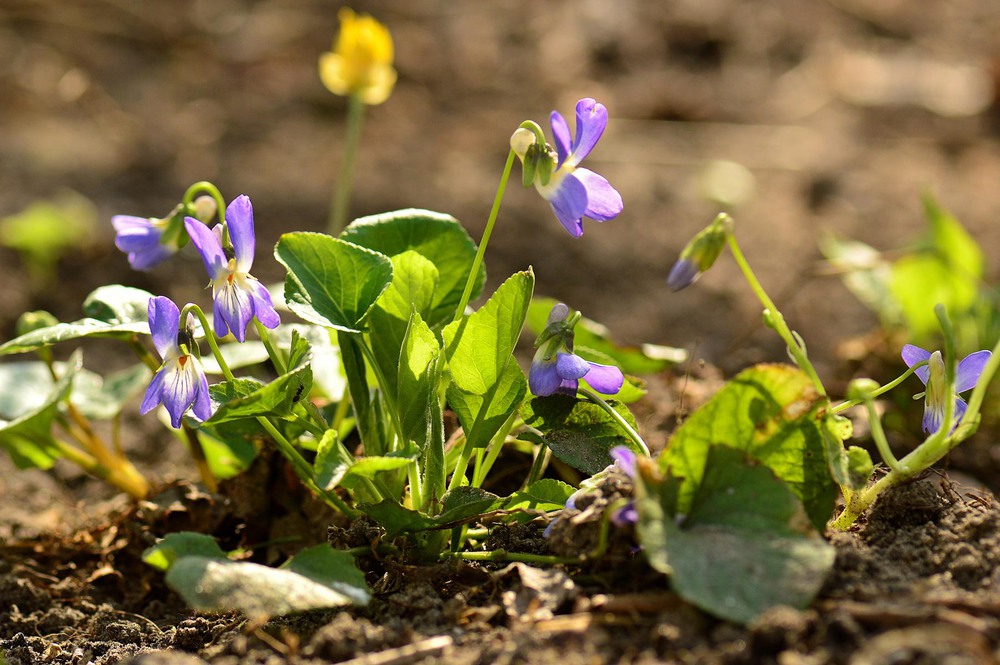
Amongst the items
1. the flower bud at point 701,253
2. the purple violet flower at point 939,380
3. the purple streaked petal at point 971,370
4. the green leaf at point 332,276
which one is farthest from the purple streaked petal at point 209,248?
the purple streaked petal at point 971,370

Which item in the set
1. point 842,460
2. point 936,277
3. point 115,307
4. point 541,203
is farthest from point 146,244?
point 541,203

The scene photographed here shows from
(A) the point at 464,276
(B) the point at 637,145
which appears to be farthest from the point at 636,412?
(B) the point at 637,145

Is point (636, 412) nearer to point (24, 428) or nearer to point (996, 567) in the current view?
point (996, 567)

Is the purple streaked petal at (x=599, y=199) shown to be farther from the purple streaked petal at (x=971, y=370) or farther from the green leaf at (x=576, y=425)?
the purple streaked petal at (x=971, y=370)

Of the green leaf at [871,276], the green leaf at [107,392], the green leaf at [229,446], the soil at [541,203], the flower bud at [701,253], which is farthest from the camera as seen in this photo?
the green leaf at [871,276]

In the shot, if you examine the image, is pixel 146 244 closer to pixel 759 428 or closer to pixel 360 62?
pixel 759 428

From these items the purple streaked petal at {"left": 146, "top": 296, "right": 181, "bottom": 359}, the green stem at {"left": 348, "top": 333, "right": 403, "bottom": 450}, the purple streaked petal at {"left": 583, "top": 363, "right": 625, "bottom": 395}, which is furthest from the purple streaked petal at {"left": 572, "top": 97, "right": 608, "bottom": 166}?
the purple streaked petal at {"left": 146, "top": 296, "right": 181, "bottom": 359}
